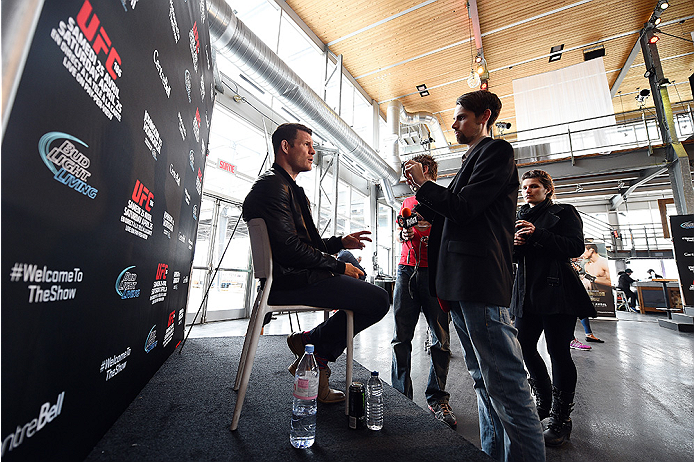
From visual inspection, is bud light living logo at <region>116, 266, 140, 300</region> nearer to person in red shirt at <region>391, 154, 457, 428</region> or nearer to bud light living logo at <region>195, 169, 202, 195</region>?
person in red shirt at <region>391, 154, 457, 428</region>

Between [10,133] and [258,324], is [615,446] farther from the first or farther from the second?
[10,133]

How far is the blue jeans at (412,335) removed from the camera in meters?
1.78

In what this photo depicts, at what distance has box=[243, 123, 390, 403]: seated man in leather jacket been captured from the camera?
1.31 metres

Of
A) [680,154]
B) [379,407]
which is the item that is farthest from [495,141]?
[680,154]

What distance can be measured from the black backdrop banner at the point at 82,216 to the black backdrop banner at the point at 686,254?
803 cm

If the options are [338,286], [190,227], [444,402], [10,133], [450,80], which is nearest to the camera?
[10,133]

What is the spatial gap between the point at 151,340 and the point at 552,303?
7.20ft

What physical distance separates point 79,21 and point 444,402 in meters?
2.18

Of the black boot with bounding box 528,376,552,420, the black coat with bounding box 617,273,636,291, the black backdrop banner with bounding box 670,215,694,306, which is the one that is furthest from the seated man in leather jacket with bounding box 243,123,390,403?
the black coat with bounding box 617,273,636,291

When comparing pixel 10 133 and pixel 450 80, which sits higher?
pixel 450 80

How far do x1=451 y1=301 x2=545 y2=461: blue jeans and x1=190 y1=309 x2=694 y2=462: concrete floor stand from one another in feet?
1.78

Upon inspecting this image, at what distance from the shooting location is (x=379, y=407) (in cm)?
131

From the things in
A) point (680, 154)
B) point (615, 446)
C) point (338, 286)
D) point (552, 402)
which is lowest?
point (615, 446)

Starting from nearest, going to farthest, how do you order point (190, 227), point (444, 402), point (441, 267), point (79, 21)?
point (79, 21) → point (441, 267) → point (444, 402) → point (190, 227)
